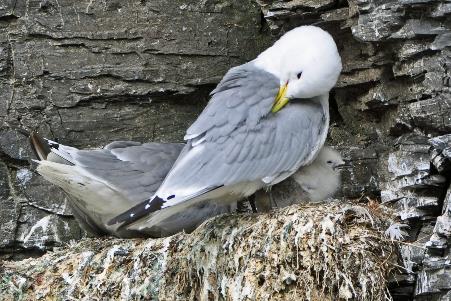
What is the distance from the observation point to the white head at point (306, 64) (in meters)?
4.29

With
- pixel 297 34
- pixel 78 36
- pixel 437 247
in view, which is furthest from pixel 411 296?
pixel 78 36

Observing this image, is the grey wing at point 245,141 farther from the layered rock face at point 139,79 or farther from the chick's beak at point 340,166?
the layered rock face at point 139,79

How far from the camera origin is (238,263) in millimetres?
3865

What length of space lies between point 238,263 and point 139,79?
4.91 ft

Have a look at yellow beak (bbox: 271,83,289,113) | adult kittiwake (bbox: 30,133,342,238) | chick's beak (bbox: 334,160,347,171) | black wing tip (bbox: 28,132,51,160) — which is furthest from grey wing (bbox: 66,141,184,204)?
chick's beak (bbox: 334,160,347,171)

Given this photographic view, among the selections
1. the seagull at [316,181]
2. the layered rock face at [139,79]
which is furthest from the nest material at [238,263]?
the layered rock face at [139,79]

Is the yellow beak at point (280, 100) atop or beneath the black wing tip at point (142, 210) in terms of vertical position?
atop

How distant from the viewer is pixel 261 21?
17.1 ft

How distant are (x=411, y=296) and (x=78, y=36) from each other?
2176 millimetres

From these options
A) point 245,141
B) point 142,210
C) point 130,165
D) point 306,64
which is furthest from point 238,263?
point 306,64

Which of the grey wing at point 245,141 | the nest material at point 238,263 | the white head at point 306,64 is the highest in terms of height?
the white head at point 306,64

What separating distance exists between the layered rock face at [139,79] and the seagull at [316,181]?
8 cm

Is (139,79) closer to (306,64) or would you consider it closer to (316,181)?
(306,64)

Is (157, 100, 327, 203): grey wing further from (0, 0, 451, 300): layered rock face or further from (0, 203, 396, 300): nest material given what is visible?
(0, 0, 451, 300): layered rock face
